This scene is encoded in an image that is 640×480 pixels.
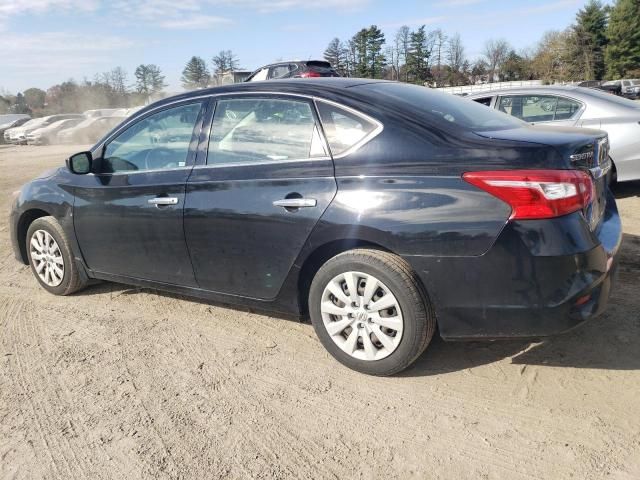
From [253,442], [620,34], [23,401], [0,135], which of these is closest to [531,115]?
[253,442]

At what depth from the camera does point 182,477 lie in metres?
2.46

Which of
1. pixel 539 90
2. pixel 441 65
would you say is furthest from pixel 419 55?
pixel 539 90

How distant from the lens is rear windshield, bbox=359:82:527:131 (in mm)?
3168

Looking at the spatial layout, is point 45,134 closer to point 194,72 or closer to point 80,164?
point 80,164

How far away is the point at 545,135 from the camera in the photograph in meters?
3.02

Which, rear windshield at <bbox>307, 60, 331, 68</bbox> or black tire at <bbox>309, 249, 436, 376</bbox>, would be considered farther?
rear windshield at <bbox>307, 60, 331, 68</bbox>

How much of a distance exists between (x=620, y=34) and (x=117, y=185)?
66246 mm

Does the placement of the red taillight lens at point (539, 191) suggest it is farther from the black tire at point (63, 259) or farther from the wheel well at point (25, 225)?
the wheel well at point (25, 225)

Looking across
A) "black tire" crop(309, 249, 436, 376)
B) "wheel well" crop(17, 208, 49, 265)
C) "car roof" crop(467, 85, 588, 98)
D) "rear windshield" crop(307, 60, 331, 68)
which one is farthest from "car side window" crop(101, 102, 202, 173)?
"rear windshield" crop(307, 60, 331, 68)

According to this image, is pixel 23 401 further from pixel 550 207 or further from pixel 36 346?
pixel 550 207

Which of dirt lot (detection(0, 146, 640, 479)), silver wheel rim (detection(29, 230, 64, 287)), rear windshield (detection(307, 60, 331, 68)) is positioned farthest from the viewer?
rear windshield (detection(307, 60, 331, 68))

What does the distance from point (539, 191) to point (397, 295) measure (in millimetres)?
877

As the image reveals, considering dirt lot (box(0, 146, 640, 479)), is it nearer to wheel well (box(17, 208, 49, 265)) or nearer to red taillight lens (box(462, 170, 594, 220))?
red taillight lens (box(462, 170, 594, 220))

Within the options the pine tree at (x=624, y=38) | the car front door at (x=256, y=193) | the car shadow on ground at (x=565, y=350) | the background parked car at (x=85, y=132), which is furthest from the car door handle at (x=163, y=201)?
the pine tree at (x=624, y=38)
